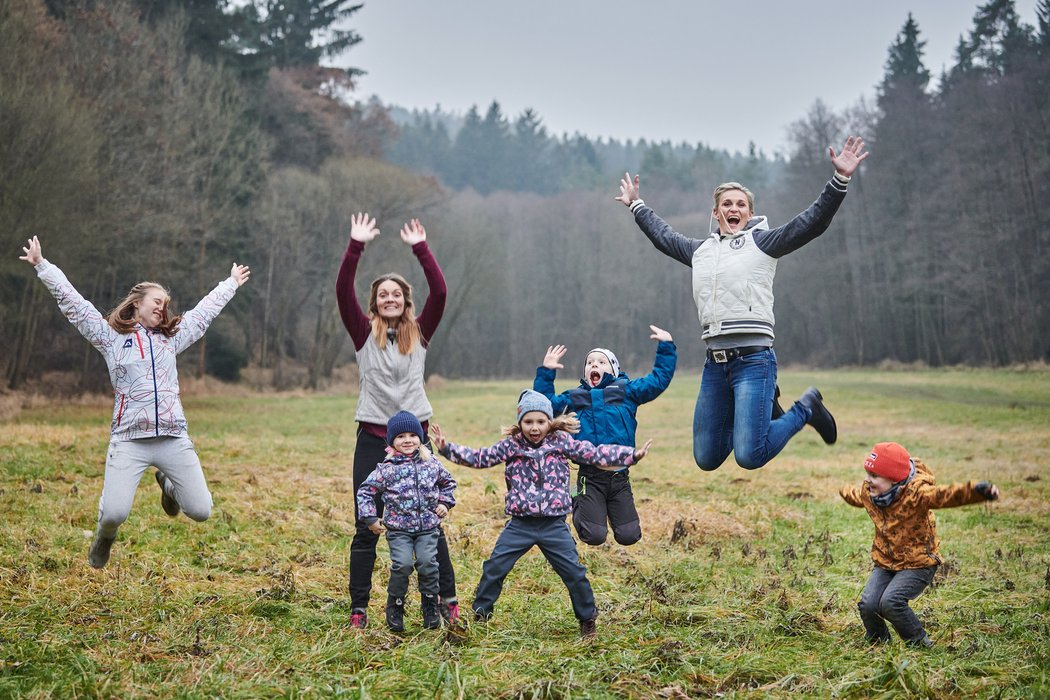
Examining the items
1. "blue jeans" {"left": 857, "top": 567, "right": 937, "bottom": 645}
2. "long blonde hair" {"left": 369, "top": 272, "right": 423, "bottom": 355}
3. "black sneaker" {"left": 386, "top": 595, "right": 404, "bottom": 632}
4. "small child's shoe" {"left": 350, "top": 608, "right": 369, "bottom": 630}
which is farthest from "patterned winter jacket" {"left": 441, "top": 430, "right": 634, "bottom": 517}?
"blue jeans" {"left": 857, "top": 567, "right": 937, "bottom": 645}

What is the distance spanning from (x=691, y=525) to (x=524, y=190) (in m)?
88.0

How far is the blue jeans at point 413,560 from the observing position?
18.1 feet

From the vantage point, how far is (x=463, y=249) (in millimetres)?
50812

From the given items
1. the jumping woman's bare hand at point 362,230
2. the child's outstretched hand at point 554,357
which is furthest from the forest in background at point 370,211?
the child's outstretched hand at point 554,357

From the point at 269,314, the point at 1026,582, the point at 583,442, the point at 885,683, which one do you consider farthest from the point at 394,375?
the point at 269,314

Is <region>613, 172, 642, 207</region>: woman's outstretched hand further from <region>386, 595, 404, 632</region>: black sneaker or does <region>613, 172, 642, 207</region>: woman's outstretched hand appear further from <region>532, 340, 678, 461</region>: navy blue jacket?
<region>386, 595, 404, 632</region>: black sneaker

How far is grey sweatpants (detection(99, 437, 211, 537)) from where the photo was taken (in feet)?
19.4

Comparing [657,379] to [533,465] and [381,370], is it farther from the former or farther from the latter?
[381,370]

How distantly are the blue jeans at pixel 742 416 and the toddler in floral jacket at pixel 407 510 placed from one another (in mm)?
1895

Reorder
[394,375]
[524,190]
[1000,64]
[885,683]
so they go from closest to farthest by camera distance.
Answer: [885,683] < [394,375] < [1000,64] < [524,190]

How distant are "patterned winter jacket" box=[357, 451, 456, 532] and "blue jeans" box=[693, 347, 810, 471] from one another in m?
1.88

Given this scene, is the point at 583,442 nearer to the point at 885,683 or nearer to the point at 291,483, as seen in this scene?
the point at 885,683

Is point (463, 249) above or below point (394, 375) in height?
above

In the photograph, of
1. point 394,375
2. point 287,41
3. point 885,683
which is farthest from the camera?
point 287,41
